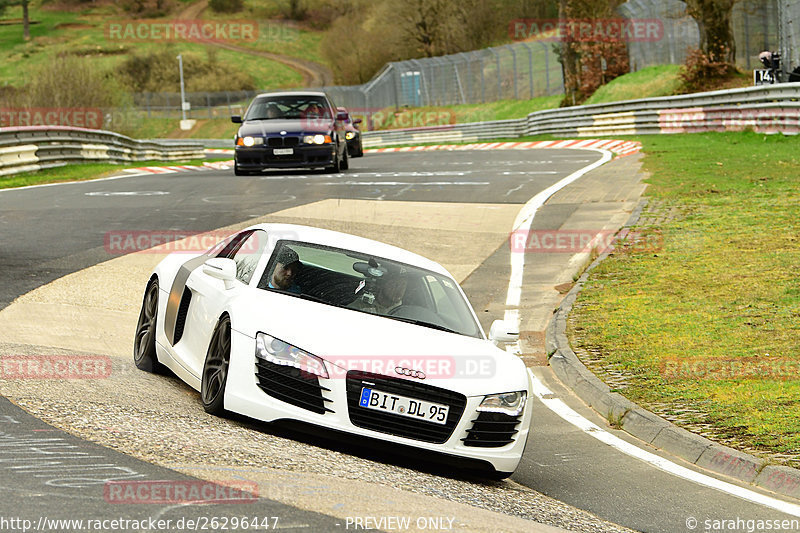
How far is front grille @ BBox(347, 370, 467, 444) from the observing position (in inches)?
259

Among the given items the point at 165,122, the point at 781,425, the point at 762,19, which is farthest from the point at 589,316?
the point at 165,122

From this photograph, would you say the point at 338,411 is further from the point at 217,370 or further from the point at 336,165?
the point at 336,165

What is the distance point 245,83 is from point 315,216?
101m

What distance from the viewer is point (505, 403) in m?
6.95

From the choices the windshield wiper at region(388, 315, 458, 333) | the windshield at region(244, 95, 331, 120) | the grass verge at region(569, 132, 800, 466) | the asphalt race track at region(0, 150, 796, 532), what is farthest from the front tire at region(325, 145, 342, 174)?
the windshield wiper at region(388, 315, 458, 333)

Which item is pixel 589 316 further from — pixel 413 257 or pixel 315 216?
pixel 315 216

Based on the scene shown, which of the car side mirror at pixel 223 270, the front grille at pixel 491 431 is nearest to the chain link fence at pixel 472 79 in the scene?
the car side mirror at pixel 223 270

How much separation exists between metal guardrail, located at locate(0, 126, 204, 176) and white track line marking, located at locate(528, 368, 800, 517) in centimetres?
1994

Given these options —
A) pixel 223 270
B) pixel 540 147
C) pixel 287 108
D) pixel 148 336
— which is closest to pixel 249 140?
pixel 287 108

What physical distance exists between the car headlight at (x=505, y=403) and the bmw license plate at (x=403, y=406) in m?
0.28

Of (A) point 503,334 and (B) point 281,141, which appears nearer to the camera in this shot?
(A) point 503,334

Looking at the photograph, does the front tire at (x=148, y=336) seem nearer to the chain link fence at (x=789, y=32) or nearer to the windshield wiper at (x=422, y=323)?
the windshield wiper at (x=422, y=323)

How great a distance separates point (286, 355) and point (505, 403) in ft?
4.67

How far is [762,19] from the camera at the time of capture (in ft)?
134
